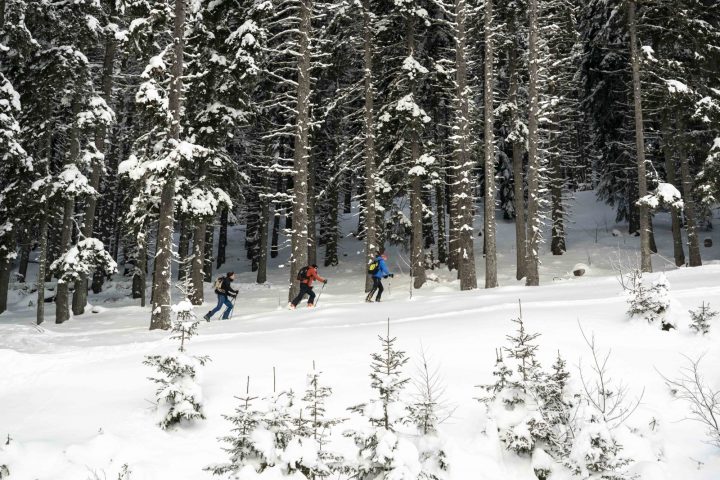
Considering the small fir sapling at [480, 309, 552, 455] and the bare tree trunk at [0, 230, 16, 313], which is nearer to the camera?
→ the small fir sapling at [480, 309, 552, 455]

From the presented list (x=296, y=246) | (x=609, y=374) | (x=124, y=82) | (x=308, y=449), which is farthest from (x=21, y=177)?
(x=609, y=374)

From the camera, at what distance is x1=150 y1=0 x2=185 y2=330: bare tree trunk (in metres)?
13.6

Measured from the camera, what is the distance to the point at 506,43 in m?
22.0

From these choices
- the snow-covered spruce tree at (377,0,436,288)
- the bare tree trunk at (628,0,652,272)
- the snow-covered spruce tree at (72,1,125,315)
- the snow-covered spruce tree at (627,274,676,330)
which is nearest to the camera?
the snow-covered spruce tree at (627,274,676,330)

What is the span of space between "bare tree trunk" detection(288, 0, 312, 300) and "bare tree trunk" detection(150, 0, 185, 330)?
3.96 m

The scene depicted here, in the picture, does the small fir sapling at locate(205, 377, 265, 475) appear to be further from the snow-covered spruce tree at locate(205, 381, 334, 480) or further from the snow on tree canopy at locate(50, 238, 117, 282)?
the snow on tree canopy at locate(50, 238, 117, 282)

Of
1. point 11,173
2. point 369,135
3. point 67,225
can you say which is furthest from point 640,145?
point 11,173

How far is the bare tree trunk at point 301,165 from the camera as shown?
53.5ft

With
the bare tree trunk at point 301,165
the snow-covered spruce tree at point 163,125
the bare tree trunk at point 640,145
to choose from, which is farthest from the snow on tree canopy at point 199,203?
the bare tree trunk at point 640,145

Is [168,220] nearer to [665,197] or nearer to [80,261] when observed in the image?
[80,261]

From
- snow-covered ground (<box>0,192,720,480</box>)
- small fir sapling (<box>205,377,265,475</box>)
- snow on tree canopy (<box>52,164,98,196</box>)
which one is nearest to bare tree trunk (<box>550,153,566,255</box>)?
snow-covered ground (<box>0,192,720,480</box>)

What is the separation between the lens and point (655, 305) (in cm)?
826

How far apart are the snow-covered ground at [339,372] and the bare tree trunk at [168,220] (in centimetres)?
104

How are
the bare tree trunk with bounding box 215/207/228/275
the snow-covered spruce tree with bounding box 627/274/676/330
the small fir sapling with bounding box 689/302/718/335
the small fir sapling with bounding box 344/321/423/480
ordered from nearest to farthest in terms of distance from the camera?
1. the small fir sapling with bounding box 344/321/423/480
2. the small fir sapling with bounding box 689/302/718/335
3. the snow-covered spruce tree with bounding box 627/274/676/330
4. the bare tree trunk with bounding box 215/207/228/275
